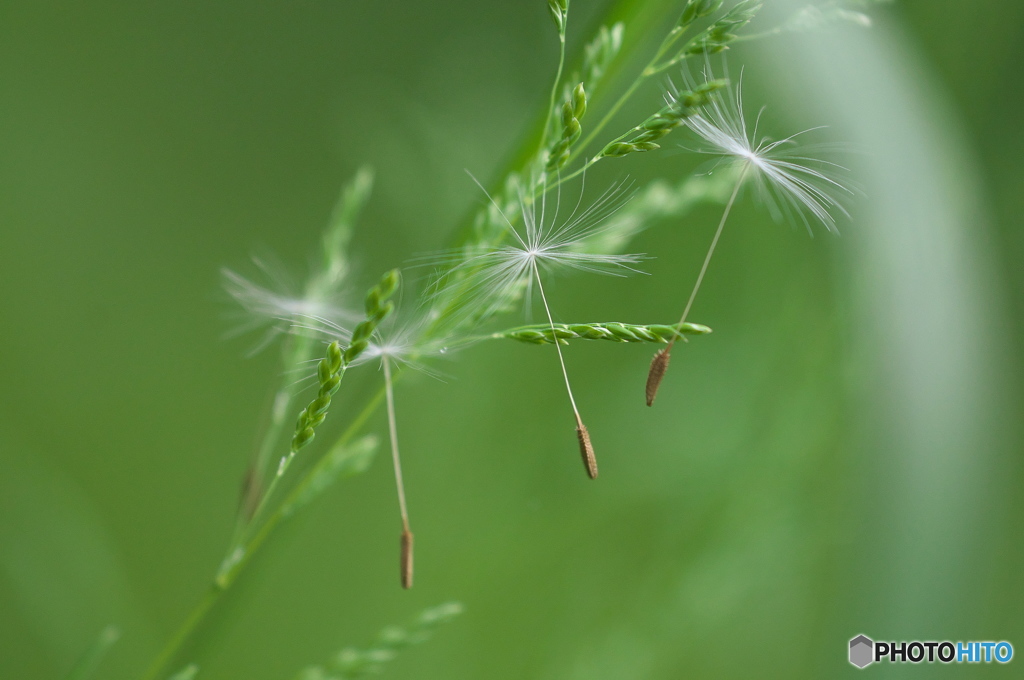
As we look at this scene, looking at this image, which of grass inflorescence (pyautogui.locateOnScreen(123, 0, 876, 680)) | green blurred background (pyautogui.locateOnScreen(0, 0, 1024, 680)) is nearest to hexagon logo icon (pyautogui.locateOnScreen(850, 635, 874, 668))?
green blurred background (pyautogui.locateOnScreen(0, 0, 1024, 680))

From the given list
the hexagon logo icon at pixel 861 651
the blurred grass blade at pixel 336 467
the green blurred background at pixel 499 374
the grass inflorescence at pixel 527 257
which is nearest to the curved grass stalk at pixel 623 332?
the grass inflorescence at pixel 527 257

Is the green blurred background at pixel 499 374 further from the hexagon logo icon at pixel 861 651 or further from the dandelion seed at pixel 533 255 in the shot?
the dandelion seed at pixel 533 255

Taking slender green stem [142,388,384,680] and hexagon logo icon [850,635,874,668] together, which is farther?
hexagon logo icon [850,635,874,668]

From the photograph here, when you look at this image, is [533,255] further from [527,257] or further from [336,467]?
[336,467]

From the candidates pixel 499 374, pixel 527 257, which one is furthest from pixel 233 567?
pixel 499 374

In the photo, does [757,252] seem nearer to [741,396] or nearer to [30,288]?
[741,396]

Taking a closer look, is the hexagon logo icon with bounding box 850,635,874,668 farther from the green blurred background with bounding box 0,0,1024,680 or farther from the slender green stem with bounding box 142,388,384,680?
the slender green stem with bounding box 142,388,384,680
